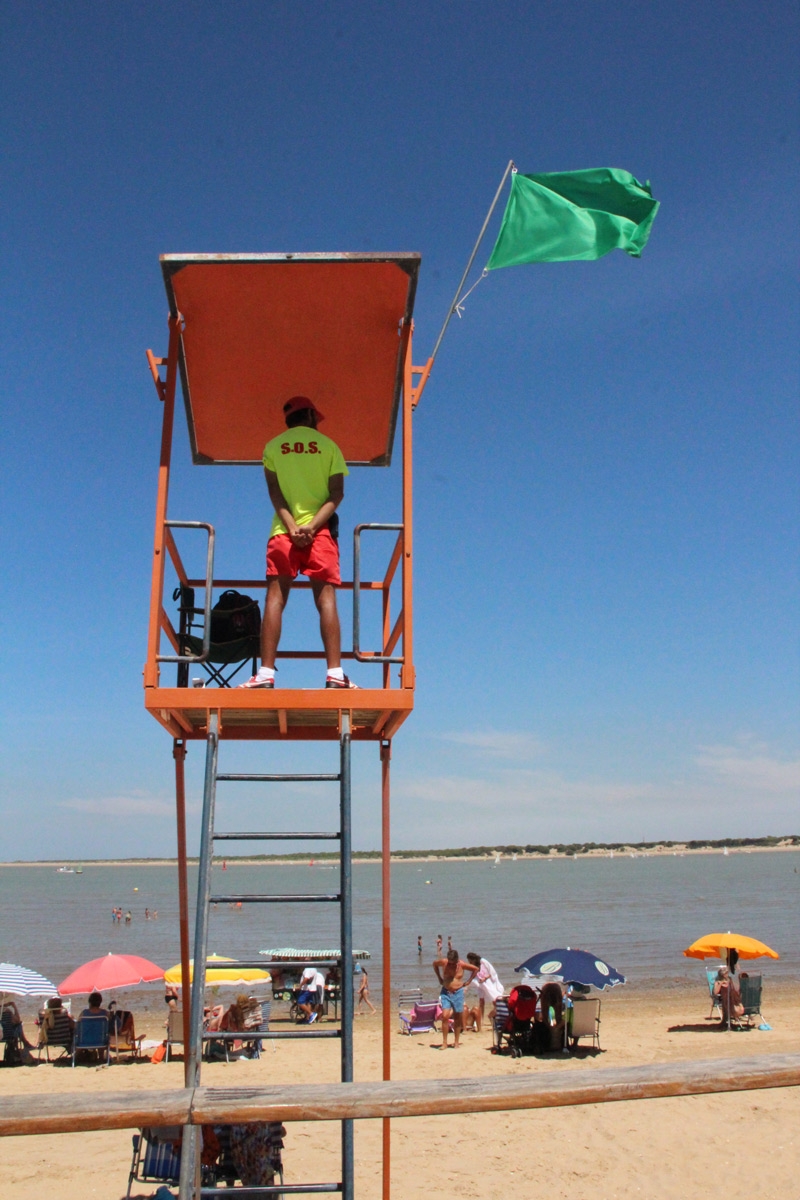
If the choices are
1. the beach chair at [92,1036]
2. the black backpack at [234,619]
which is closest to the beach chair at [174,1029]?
the beach chair at [92,1036]

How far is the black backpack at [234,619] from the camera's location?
6160 mm

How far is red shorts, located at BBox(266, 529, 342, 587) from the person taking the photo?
5.52 m

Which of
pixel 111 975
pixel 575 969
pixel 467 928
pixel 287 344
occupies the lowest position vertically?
pixel 467 928

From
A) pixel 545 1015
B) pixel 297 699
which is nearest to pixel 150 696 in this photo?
pixel 297 699

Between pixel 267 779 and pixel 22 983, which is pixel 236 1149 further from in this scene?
pixel 22 983

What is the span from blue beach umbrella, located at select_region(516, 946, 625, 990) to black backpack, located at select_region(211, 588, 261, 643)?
38.9 feet

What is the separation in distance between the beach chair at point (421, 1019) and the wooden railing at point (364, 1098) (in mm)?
16491

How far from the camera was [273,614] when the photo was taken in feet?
18.0

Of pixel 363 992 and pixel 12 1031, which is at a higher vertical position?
pixel 12 1031

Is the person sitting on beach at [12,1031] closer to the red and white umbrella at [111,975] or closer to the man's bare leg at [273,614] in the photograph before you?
the red and white umbrella at [111,975]

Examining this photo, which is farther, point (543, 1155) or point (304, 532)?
point (543, 1155)

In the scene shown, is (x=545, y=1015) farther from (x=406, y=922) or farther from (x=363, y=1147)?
(x=406, y=922)

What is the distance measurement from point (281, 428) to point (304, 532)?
5.78 feet

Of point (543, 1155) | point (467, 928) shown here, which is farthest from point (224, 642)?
point (467, 928)
